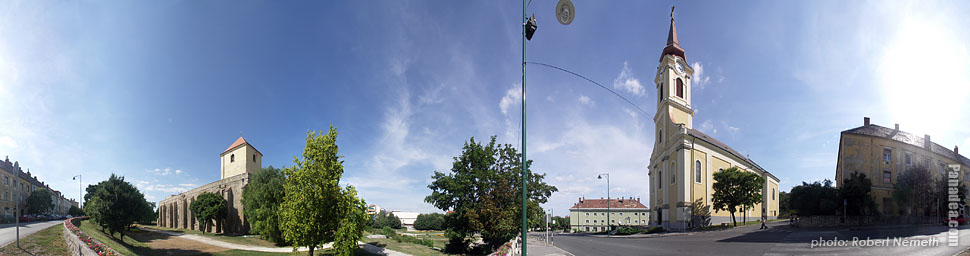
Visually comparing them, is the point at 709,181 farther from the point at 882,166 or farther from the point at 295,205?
the point at 295,205

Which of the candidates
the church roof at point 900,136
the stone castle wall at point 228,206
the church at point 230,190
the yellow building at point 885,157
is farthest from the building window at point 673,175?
the stone castle wall at point 228,206

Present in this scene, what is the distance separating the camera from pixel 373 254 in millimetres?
22875

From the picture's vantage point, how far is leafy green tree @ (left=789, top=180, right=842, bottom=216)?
15.7 meters

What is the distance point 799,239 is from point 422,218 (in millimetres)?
79214

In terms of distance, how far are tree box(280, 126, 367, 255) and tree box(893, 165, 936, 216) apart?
21942 millimetres

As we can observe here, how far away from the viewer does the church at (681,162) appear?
42844mm

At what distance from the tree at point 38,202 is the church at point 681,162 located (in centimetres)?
9582

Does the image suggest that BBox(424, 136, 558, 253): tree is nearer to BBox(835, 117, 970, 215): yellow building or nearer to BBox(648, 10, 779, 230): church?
BBox(835, 117, 970, 215): yellow building

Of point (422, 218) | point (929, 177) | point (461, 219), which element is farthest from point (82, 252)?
point (422, 218)

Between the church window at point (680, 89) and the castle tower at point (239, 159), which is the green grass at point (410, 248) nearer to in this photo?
the castle tower at point (239, 159)

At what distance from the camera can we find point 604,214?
97.0 m

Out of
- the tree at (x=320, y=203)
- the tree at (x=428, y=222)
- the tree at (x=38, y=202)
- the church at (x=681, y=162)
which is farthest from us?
the tree at (x=428, y=222)

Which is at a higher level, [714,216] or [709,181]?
[709,181]

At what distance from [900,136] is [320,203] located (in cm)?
2279
